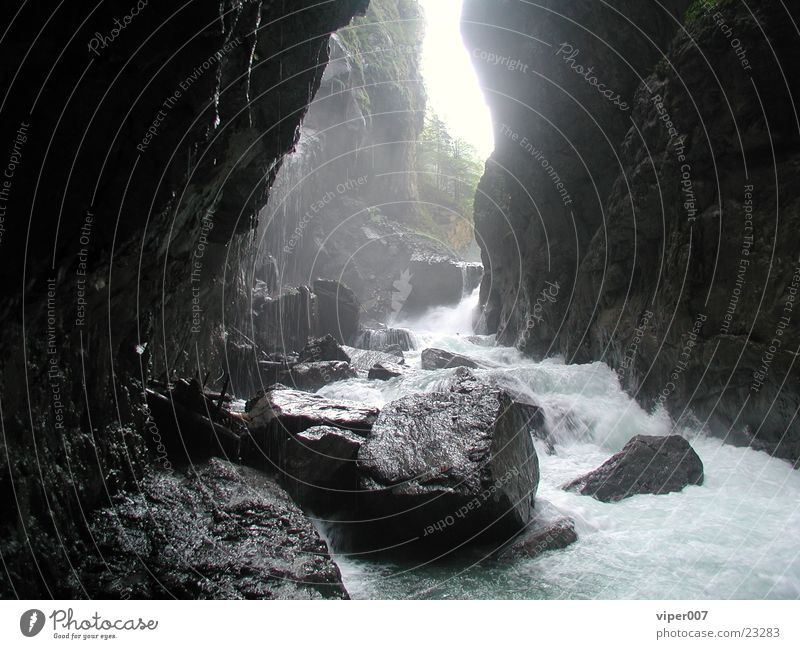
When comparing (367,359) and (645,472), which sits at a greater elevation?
(645,472)

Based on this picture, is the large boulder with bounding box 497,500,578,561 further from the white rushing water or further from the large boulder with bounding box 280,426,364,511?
the large boulder with bounding box 280,426,364,511

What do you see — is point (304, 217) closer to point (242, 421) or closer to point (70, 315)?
point (242, 421)

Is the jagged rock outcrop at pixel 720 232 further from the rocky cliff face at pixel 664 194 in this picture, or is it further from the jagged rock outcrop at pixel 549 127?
the jagged rock outcrop at pixel 549 127

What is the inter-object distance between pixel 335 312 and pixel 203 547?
22.7m

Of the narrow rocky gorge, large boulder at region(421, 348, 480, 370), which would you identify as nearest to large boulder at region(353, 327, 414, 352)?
large boulder at region(421, 348, 480, 370)

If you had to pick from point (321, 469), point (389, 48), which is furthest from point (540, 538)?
point (389, 48)

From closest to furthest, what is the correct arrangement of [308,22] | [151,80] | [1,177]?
[1,177] → [151,80] → [308,22]

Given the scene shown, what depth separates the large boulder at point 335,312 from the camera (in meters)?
26.9

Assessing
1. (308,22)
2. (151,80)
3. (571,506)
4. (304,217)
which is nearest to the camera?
(151,80)

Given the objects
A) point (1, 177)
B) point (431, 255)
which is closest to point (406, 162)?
point (431, 255)

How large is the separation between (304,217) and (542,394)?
97.5 feet

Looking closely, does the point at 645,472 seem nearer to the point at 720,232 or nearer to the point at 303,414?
the point at 720,232

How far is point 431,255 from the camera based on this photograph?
132 feet

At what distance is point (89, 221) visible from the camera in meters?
4.01
